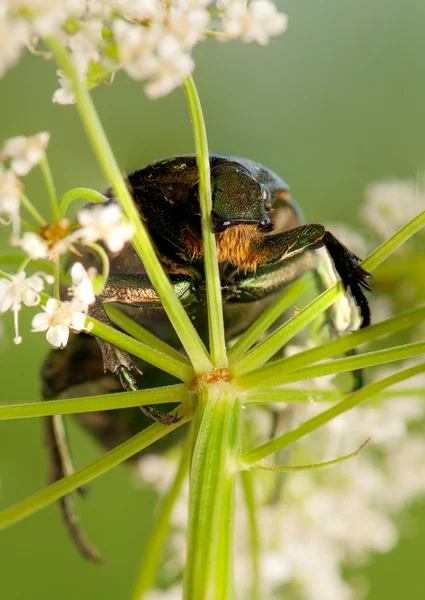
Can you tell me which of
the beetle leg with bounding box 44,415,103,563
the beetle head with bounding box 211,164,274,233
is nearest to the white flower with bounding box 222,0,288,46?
the beetle head with bounding box 211,164,274,233

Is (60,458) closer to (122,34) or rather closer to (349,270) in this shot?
(349,270)

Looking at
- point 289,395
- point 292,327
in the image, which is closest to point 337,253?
point 292,327

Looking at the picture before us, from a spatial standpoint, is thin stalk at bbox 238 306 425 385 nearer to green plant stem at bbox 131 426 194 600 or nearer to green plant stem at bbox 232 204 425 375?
green plant stem at bbox 232 204 425 375

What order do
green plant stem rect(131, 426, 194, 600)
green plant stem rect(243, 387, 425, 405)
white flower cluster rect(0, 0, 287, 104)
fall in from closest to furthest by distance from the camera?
white flower cluster rect(0, 0, 287, 104) → green plant stem rect(243, 387, 425, 405) → green plant stem rect(131, 426, 194, 600)

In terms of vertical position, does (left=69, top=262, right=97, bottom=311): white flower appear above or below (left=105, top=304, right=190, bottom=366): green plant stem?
below

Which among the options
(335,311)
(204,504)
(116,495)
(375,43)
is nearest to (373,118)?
(375,43)

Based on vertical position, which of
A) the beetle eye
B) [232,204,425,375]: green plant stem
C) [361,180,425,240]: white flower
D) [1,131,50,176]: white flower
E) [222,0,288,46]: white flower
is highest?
[361,180,425,240]: white flower

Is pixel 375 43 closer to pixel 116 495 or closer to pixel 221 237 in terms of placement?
pixel 116 495
